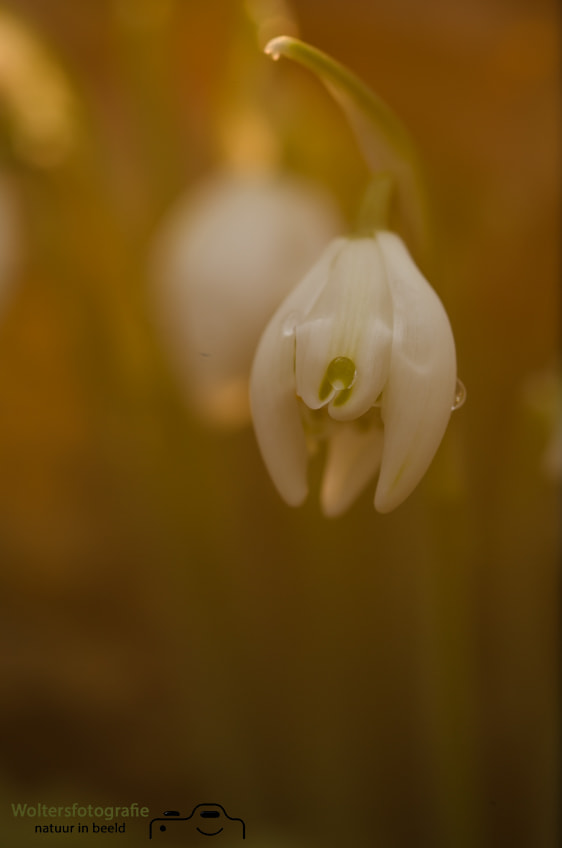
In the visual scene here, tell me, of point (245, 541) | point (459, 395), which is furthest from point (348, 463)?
point (245, 541)

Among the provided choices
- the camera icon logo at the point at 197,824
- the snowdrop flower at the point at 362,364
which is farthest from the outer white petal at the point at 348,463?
the camera icon logo at the point at 197,824

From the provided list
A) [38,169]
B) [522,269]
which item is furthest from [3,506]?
[522,269]

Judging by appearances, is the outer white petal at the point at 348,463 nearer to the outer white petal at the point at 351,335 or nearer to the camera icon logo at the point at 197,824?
the outer white petal at the point at 351,335

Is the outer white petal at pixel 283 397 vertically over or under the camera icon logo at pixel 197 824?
over

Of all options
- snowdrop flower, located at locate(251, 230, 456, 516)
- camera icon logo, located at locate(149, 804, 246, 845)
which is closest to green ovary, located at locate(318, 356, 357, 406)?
snowdrop flower, located at locate(251, 230, 456, 516)

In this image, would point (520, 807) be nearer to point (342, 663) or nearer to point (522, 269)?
point (342, 663)
